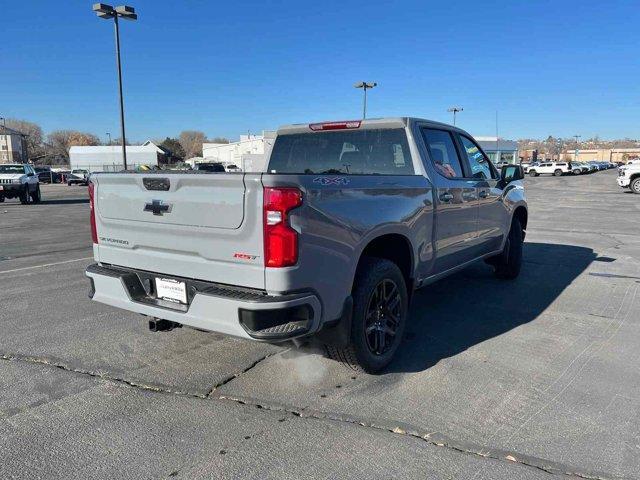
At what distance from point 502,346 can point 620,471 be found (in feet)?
5.99

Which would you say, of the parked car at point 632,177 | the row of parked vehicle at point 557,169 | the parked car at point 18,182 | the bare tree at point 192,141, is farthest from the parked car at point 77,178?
the bare tree at point 192,141

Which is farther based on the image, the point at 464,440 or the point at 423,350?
the point at 423,350

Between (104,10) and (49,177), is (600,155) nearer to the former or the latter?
(49,177)

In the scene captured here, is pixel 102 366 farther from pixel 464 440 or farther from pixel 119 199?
pixel 464 440

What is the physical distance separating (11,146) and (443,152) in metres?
117

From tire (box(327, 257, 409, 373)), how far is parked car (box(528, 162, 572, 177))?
62769 mm

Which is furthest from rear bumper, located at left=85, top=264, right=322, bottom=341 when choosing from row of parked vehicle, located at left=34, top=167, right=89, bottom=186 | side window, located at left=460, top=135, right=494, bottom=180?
row of parked vehicle, located at left=34, top=167, right=89, bottom=186

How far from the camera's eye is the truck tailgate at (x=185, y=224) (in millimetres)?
3059

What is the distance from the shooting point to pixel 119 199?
3770mm

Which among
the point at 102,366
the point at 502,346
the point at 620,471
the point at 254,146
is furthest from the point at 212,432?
the point at 254,146

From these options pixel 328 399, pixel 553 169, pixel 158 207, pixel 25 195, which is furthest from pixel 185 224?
pixel 553 169

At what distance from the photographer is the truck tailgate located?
3.06 meters

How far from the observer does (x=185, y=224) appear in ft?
11.0

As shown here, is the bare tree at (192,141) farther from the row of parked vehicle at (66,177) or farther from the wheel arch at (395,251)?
the wheel arch at (395,251)
